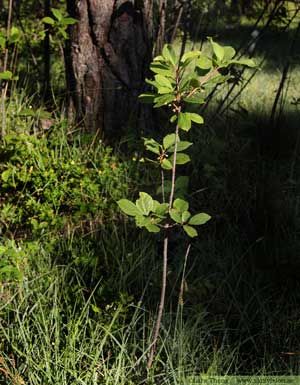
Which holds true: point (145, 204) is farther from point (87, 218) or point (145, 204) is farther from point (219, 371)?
point (87, 218)

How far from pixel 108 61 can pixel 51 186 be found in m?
0.92

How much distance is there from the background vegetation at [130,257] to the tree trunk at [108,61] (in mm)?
110

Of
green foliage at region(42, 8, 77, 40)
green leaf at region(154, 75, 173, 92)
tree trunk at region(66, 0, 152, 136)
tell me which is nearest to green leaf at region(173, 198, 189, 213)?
green leaf at region(154, 75, 173, 92)

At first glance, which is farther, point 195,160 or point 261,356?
point 195,160

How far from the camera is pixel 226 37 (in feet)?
26.6

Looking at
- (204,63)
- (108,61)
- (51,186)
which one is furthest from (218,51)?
(108,61)

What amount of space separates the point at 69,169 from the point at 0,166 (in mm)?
374

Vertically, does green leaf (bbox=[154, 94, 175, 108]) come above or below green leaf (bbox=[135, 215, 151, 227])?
above

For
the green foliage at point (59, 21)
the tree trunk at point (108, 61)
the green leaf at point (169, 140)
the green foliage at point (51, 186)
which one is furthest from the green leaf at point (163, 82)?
the tree trunk at point (108, 61)

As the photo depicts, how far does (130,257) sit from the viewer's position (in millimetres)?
2918

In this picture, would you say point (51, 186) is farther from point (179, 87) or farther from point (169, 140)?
point (179, 87)

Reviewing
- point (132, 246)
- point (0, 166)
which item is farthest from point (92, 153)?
point (132, 246)

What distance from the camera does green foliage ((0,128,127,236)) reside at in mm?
3230

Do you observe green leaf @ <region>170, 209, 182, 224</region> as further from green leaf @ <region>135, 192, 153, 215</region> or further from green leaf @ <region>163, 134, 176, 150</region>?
green leaf @ <region>163, 134, 176, 150</region>
